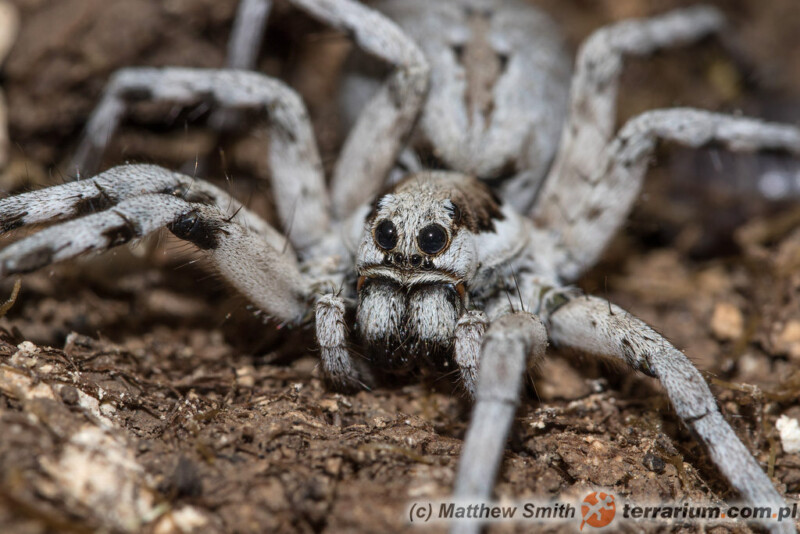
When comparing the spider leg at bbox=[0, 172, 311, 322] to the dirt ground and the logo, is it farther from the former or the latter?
the logo

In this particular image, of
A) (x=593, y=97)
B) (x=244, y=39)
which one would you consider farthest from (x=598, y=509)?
(x=244, y=39)

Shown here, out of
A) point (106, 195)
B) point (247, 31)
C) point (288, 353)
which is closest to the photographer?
point (106, 195)

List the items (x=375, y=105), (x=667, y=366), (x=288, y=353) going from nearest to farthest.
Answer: (x=667, y=366), (x=288, y=353), (x=375, y=105)

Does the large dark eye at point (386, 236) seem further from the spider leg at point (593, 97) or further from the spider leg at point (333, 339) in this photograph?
the spider leg at point (593, 97)

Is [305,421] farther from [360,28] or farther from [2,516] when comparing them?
[360,28]

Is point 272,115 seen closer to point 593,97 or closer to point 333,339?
point 333,339

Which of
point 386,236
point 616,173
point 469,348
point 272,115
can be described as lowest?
point 469,348

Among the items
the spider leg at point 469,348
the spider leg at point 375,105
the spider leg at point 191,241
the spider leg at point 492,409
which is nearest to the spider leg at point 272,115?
the spider leg at point 375,105
